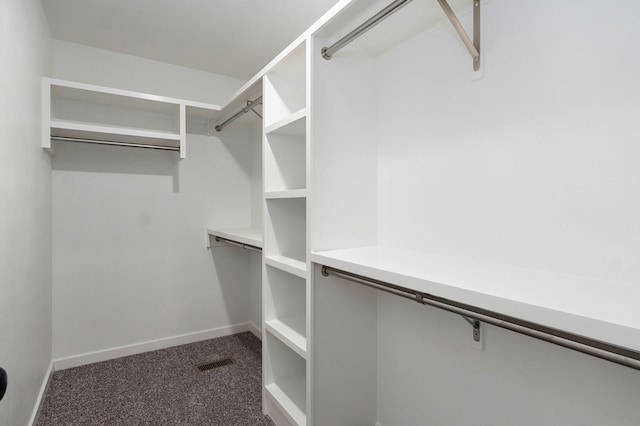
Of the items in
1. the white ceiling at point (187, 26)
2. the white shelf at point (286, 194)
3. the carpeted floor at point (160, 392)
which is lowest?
the carpeted floor at point (160, 392)

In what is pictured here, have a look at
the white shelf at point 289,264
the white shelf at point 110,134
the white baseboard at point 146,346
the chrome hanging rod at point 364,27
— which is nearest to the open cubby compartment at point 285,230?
the white shelf at point 289,264

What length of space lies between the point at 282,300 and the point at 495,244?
3.94 ft

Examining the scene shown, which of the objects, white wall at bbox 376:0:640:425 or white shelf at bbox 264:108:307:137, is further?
white shelf at bbox 264:108:307:137

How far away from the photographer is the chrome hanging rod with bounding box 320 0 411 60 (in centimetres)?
118

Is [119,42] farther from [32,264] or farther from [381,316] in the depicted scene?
[381,316]

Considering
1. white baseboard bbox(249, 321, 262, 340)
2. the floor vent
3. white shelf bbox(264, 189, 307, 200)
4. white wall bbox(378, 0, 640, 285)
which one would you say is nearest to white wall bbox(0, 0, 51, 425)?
the floor vent

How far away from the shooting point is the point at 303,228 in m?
2.05

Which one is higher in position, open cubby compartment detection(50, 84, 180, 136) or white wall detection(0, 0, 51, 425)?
open cubby compartment detection(50, 84, 180, 136)

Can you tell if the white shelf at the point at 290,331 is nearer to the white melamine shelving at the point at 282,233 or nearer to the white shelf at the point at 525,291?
the white melamine shelving at the point at 282,233

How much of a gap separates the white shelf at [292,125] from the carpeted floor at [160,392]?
1.64 meters

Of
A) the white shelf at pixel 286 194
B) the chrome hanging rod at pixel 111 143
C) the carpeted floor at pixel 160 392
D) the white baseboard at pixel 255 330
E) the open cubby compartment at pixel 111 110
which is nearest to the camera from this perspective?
the white shelf at pixel 286 194

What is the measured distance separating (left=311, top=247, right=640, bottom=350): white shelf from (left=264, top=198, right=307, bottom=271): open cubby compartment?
0.59 metres

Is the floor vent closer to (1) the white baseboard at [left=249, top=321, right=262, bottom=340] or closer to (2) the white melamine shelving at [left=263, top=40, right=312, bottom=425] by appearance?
(1) the white baseboard at [left=249, top=321, right=262, bottom=340]

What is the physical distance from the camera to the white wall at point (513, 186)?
0.96 m
